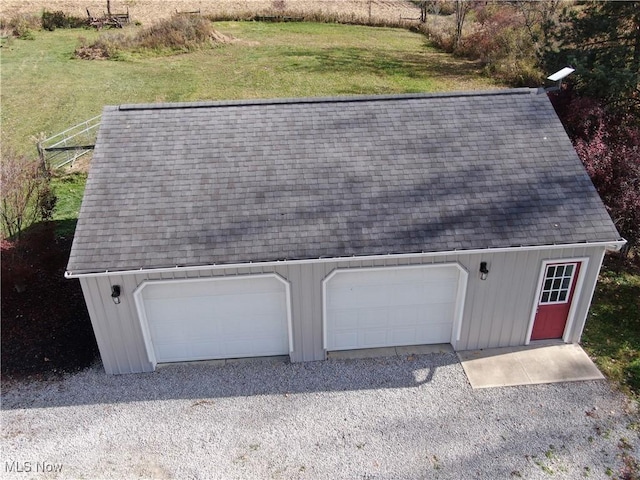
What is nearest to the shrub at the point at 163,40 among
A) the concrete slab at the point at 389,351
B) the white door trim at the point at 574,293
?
the concrete slab at the point at 389,351

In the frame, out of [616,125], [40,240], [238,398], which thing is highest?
[616,125]

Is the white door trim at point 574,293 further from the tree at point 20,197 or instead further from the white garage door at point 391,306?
the tree at point 20,197

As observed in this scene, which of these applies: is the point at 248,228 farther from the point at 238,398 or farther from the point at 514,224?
the point at 514,224

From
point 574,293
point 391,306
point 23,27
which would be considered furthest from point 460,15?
point 23,27

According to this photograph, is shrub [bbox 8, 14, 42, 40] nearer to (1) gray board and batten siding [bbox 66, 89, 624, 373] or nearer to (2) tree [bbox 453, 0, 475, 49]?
(2) tree [bbox 453, 0, 475, 49]

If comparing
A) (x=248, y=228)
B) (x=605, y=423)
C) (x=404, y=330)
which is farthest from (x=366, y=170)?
(x=605, y=423)

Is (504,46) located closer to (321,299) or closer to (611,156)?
(611,156)

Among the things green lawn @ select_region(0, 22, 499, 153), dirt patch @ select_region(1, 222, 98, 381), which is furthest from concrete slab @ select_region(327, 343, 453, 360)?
green lawn @ select_region(0, 22, 499, 153)
